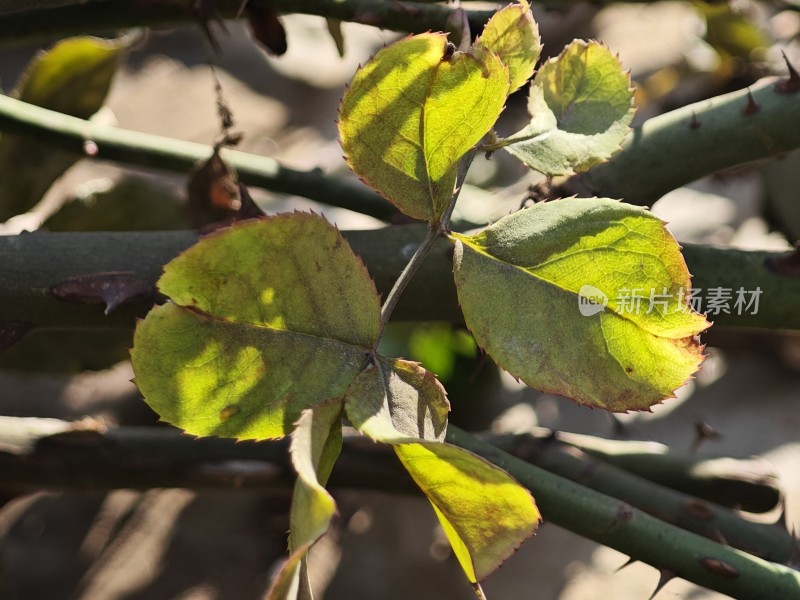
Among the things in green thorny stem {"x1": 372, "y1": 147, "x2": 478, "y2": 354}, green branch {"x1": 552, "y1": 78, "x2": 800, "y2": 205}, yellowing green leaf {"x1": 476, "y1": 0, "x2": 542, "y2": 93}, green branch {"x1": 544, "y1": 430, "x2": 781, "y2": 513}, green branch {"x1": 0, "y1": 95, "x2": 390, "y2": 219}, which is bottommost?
green branch {"x1": 544, "y1": 430, "x2": 781, "y2": 513}

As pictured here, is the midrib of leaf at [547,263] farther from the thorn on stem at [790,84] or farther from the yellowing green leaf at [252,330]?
the thorn on stem at [790,84]

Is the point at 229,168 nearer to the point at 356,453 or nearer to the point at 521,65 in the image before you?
the point at 356,453

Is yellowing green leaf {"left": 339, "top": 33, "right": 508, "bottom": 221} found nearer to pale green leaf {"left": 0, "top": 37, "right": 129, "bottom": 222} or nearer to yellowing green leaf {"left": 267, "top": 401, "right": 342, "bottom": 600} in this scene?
yellowing green leaf {"left": 267, "top": 401, "right": 342, "bottom": 600}

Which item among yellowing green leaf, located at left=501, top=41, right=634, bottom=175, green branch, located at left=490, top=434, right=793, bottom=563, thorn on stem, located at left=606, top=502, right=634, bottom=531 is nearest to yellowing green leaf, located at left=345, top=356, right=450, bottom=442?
yellowing green leaf, located at left=501, top=41, right=634, bottom=175

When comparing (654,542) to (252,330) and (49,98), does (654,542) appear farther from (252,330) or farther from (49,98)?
(49,98)

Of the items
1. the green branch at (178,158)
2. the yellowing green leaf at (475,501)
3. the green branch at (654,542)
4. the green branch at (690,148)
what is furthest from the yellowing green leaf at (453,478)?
the green branch at (178,158)

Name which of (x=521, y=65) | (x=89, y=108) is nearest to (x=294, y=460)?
(x=521, y=65)

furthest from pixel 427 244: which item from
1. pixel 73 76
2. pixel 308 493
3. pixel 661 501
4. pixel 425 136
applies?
pixel 73 76
